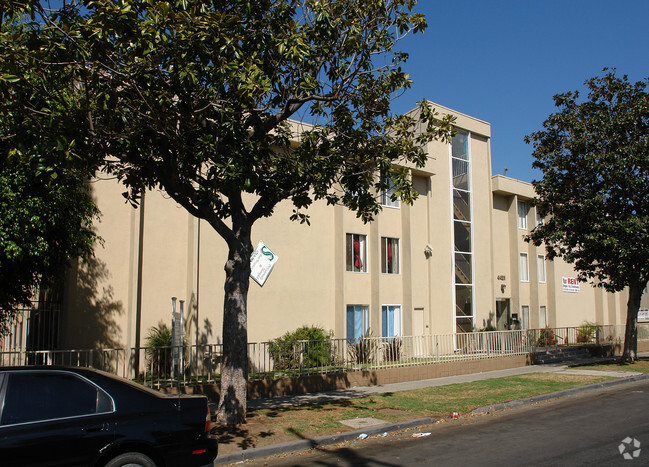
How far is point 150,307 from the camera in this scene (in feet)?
52.3

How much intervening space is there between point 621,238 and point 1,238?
17707 mm

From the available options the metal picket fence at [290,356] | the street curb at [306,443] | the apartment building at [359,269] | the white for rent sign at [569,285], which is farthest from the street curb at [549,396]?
the white for rent sign at [569,285]

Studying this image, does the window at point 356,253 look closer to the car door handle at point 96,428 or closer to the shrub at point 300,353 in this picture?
the shrub at point 300,353

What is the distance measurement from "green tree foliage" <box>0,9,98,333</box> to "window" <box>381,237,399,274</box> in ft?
40.7

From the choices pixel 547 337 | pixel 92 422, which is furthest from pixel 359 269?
pixel 92 422

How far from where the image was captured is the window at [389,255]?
22000 mm

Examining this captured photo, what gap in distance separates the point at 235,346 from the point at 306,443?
214 cm

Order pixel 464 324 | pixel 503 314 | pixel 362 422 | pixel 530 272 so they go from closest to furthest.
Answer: pixel 362 422, pixel 464 324, pixel 503 314, pixel 530 272

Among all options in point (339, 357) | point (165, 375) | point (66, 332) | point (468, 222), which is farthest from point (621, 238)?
point (66, 332)

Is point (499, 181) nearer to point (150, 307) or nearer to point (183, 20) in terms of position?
point (150, 307)

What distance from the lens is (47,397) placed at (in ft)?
17.6

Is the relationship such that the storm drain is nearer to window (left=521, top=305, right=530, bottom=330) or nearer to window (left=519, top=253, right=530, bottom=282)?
window (left=521, top=305, right=530, bottom=330)

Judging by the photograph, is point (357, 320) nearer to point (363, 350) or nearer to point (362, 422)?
point (363, 350)

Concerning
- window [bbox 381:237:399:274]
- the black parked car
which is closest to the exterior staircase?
window [bbox 381:237:399:274]
